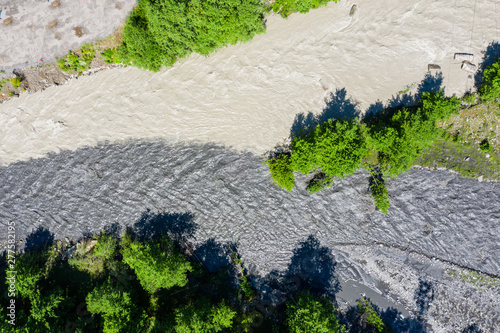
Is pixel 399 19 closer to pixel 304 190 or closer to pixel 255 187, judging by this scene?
pixel 304 190

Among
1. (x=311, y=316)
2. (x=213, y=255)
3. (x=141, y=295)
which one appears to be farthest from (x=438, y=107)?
(x=141, y=295)

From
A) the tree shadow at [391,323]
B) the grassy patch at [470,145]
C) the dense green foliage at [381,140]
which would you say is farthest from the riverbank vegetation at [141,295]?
the grassy patch at [470,145]

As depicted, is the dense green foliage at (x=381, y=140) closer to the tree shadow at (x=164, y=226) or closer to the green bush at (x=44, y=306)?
the tree shadow at (x=164, y=226)

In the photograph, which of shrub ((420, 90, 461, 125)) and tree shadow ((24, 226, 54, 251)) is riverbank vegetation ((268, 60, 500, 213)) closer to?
shrub ((420, 90, 461, 125))

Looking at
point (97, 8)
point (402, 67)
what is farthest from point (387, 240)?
point (97, 8)

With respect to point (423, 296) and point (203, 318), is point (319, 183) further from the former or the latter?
point (203, 318)

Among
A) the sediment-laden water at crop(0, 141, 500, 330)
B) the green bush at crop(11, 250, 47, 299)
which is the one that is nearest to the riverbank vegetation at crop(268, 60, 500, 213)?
the sediment-laden water at crop(0, 141, 500, 330)
